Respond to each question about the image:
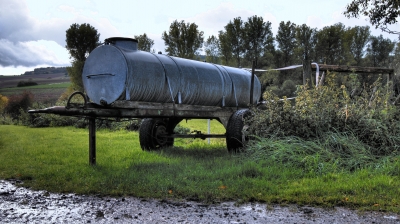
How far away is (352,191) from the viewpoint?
4.96 meters

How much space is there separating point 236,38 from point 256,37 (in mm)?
2273

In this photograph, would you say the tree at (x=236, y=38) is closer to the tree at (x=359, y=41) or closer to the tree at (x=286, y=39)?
the tree at (x=286, y=39)

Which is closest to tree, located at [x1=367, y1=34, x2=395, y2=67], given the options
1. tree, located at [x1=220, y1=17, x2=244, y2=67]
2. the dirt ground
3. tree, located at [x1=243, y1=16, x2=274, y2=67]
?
tree, located at [x1=243, y1=16, x2=274, y2=67]

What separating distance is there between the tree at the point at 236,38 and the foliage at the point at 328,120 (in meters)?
31.1

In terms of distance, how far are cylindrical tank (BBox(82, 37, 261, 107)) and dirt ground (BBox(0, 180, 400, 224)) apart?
104 inches

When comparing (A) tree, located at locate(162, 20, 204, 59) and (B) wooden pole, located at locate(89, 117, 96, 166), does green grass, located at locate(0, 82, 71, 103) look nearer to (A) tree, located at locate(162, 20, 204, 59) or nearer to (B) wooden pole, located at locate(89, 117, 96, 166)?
(A) tree, located at locate(162, 20, 204, 59)

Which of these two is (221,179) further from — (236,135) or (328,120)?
(328,120)

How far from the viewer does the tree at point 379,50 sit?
44844 mm

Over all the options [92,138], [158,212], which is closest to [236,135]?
[92,138]

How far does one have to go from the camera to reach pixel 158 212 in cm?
427

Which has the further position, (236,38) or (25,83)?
(25,83)

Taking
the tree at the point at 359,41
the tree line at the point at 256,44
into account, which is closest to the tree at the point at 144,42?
the tree line at the point at 256,44

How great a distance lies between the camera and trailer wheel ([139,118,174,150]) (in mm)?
9141

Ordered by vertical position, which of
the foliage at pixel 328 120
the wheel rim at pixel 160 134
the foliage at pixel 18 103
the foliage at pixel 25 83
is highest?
the foliage at pixel 25 83
